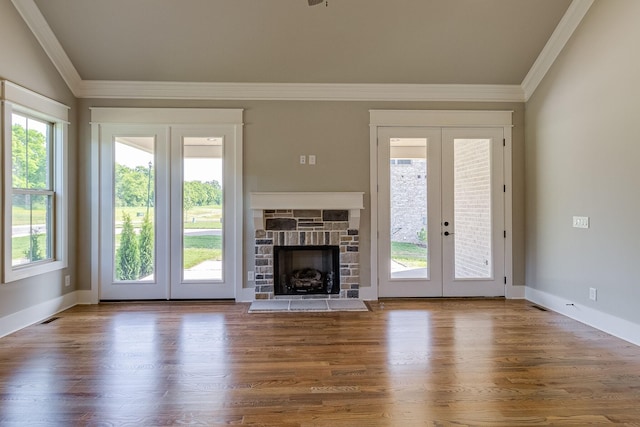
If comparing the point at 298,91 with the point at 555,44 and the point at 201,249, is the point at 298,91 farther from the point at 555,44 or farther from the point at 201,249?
the point at 555,44

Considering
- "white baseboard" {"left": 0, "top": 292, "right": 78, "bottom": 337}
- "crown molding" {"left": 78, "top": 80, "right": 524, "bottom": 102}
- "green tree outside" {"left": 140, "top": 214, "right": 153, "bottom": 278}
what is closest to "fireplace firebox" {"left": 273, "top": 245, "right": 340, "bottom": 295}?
"green tree outside" {"left": 140, "top": 214, "right": 153, "bottom": 278}

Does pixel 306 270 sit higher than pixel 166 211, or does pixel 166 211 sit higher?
pixel 166 211

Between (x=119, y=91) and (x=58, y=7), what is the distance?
3.46 ft

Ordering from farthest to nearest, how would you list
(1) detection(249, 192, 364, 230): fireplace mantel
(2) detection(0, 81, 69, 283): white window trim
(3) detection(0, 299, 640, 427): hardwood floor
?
1. (1) detection(249, 192, 364, 230): fireplace mantel
2. (2) detection(0, 81, 69, 283): white window trim
3. (3) detection(0, 299, 640, 427): hardwood floor

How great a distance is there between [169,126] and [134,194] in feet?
3.17

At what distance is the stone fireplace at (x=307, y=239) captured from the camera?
15.5 feet

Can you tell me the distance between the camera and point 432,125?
4.89m

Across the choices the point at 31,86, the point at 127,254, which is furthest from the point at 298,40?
the point at 127,254

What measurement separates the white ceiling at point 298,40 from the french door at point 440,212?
79 cm

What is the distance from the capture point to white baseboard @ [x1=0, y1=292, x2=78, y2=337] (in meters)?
3.63

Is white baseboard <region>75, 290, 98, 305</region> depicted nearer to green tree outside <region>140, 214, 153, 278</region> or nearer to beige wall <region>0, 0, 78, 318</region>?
beige wall <region>0, 0, 78, 318</region>

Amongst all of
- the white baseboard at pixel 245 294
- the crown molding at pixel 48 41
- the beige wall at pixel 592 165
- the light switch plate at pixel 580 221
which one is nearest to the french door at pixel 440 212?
the beige wall at pixel 592 165

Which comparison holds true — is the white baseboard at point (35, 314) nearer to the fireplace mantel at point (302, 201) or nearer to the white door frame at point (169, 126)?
the white door frame at point (169, 126)

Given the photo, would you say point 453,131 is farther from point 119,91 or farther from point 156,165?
point 119,91
